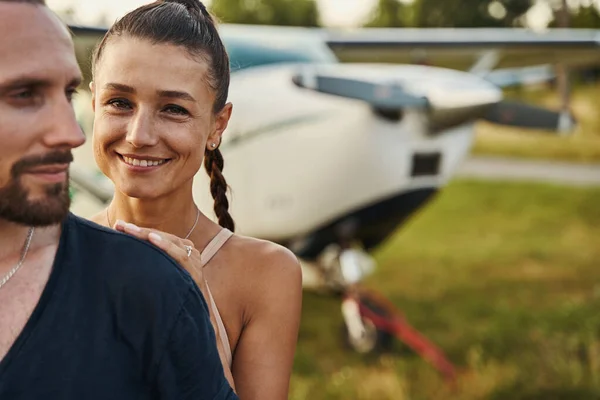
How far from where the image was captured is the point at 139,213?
1.45m

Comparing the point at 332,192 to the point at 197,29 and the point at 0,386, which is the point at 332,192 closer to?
the point at 197,29

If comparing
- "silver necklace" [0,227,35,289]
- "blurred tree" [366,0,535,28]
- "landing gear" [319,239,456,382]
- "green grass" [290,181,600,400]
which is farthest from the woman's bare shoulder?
"blurred tree" [366,0,535,28]

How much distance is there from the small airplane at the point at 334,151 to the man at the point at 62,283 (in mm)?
3685

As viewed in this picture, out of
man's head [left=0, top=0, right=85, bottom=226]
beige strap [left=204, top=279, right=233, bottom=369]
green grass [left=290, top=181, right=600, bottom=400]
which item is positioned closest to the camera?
man's head [left=0, top=0, right=85, bottom=226]

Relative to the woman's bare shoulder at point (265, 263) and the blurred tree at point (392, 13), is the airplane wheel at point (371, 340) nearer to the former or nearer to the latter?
the woman's bare shoulder at point (265, 263)

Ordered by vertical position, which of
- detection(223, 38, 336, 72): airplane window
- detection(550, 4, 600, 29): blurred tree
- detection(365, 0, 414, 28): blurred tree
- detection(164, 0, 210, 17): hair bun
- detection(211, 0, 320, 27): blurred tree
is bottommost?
detection(211, 0, 320, 27): blurred tree

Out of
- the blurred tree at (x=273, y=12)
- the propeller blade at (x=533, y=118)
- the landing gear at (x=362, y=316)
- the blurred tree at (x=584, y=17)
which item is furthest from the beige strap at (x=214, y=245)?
the blurred tree at (x=273, y=12)

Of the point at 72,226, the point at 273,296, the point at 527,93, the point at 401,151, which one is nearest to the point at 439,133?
the point at 401,151

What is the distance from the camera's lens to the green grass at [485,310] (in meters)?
4.54

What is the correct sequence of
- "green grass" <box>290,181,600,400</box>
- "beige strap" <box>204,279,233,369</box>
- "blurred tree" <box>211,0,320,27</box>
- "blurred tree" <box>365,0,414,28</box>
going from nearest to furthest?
"beige strap" <box>204,279,233,369</box> < "green grass" <box>290,181,600,400</box> < "blurred tree" <box>365,0,414,28</box> < "blurred tree" <box>211,0,320,27</box>

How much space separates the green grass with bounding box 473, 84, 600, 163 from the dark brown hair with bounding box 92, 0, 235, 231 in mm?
16981

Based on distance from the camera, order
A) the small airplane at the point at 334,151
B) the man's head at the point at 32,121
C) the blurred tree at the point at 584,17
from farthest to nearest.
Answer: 1. the blurred tree at the point at 584,17
2. the small airplane at the point at 334,151
3. the man's head at the point at 32,121

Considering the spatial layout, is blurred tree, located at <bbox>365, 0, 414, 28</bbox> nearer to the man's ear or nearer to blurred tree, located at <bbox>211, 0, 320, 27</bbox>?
blurred tree, located at <bbox>211, 0, 320, 27</bbox>

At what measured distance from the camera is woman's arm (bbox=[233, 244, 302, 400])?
4.41 feet
